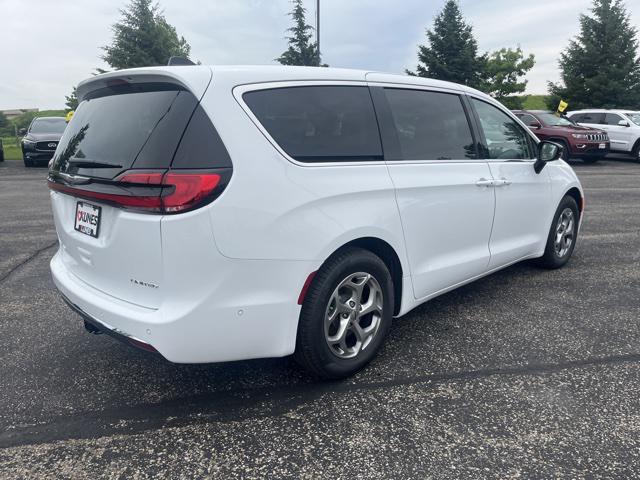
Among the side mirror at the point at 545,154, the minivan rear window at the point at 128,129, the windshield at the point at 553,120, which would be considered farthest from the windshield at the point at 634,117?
the minivan rear window at the point at 128,129

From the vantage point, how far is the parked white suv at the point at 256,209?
234cm

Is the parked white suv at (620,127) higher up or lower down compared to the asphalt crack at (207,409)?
higher up

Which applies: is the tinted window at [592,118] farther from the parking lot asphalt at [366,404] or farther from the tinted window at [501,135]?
the parking lot asphalt at [366,404]

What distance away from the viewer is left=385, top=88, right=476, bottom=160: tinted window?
327cm

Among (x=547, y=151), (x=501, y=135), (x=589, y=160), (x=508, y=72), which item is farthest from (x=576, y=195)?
(x=508, y=72)

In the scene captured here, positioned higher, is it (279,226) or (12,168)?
(279,226)

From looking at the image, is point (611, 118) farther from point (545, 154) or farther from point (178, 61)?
point (178, 61)

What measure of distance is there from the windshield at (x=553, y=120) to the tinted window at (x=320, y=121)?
52.7 feet

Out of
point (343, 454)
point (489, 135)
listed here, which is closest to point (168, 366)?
point (343, 454)

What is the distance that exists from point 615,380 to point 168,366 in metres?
2.60

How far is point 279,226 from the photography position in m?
2.46

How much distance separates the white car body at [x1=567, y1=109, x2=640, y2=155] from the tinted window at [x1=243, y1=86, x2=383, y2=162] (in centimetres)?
1767

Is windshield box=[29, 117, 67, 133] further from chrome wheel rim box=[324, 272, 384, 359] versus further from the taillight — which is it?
chrome wheel rim box=[324, 272, 384, 359]

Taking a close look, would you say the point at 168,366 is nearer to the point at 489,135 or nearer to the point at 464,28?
the point at 489,135
